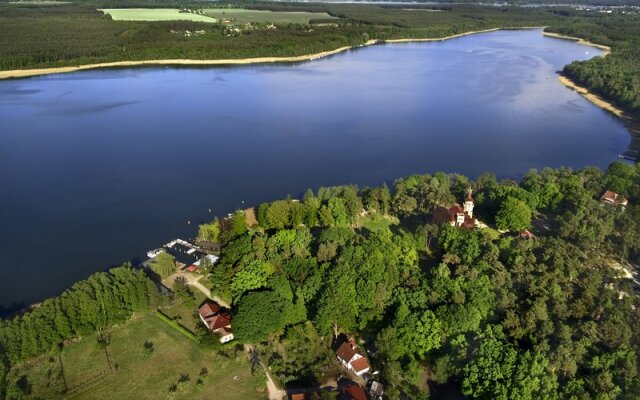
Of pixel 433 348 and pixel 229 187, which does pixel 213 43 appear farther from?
pixel 433 348

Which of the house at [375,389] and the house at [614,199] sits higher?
the house at [614,199]

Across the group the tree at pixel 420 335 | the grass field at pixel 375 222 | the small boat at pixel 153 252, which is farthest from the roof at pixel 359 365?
the small boat at pixel 153 252

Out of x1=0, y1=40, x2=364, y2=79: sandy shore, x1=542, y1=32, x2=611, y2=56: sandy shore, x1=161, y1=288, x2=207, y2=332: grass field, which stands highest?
x1=542, y1=32, x2=611, y2=56: sandy shore

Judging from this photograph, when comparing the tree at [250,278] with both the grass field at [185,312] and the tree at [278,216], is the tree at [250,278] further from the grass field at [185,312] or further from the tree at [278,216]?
the tree at [278,216]

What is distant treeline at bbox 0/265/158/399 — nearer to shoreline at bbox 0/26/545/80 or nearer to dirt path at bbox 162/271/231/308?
dirt path at bbox 162/271/231/308

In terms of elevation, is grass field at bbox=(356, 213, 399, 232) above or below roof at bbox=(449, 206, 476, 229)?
below

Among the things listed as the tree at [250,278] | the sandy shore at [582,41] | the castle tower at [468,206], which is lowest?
the tree at [250,278]

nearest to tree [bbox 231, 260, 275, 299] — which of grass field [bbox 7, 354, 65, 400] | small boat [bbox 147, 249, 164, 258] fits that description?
small boat [bbox 147, 249, 164, 258]
